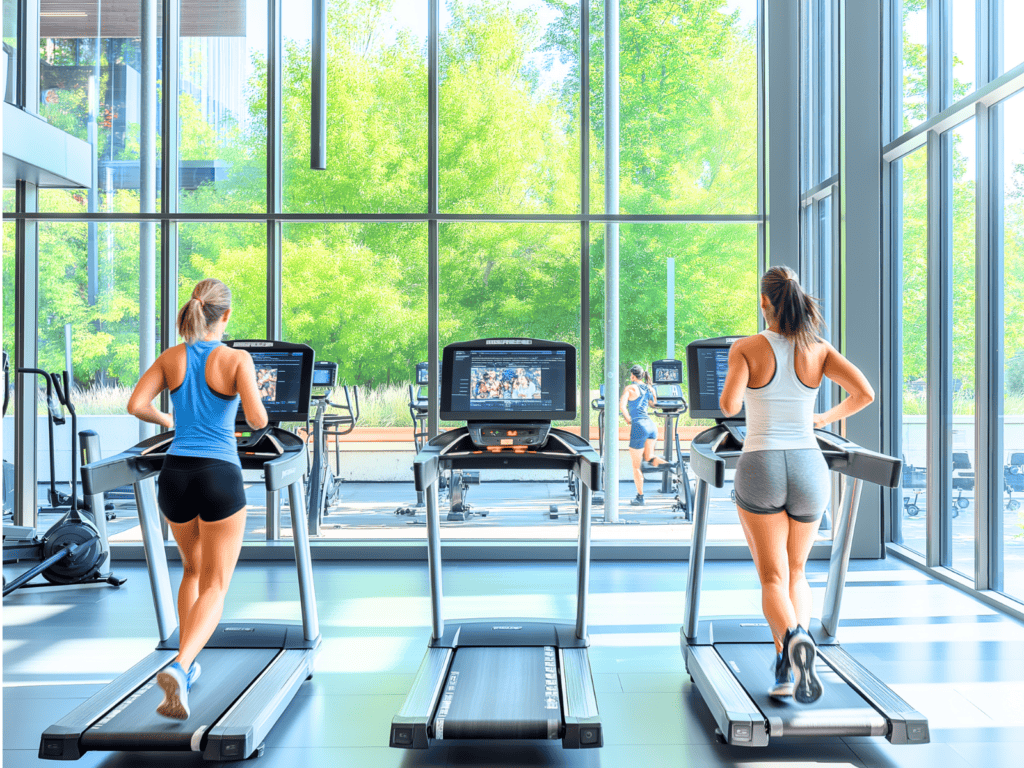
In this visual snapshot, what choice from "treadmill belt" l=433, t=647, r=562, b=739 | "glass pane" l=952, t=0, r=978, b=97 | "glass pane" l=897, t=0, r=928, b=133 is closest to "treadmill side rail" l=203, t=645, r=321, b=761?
"treadmill belt" l=433, t=647, r=562, b=739

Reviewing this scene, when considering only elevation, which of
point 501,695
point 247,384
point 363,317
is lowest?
point 501,695

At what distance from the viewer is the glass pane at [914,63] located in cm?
511

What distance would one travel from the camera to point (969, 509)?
4805 millimetres

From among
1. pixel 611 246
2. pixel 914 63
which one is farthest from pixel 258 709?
pixel 914 63

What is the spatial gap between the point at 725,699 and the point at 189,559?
199 cm

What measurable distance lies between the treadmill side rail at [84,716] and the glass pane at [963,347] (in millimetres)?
4413

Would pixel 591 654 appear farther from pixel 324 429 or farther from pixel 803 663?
pixel 324 429

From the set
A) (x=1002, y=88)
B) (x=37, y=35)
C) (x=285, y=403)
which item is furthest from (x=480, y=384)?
(x=37, y=35)

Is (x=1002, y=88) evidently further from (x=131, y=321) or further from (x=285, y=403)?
Answer: (x=131, y=321)

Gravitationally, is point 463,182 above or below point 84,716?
above

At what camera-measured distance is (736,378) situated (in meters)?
2.86

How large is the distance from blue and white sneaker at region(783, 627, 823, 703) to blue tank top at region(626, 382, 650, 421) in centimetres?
349

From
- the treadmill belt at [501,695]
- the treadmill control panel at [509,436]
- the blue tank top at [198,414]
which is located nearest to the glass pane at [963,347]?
the treadmill control panel at [509,436]

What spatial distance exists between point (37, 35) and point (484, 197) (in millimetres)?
3432
